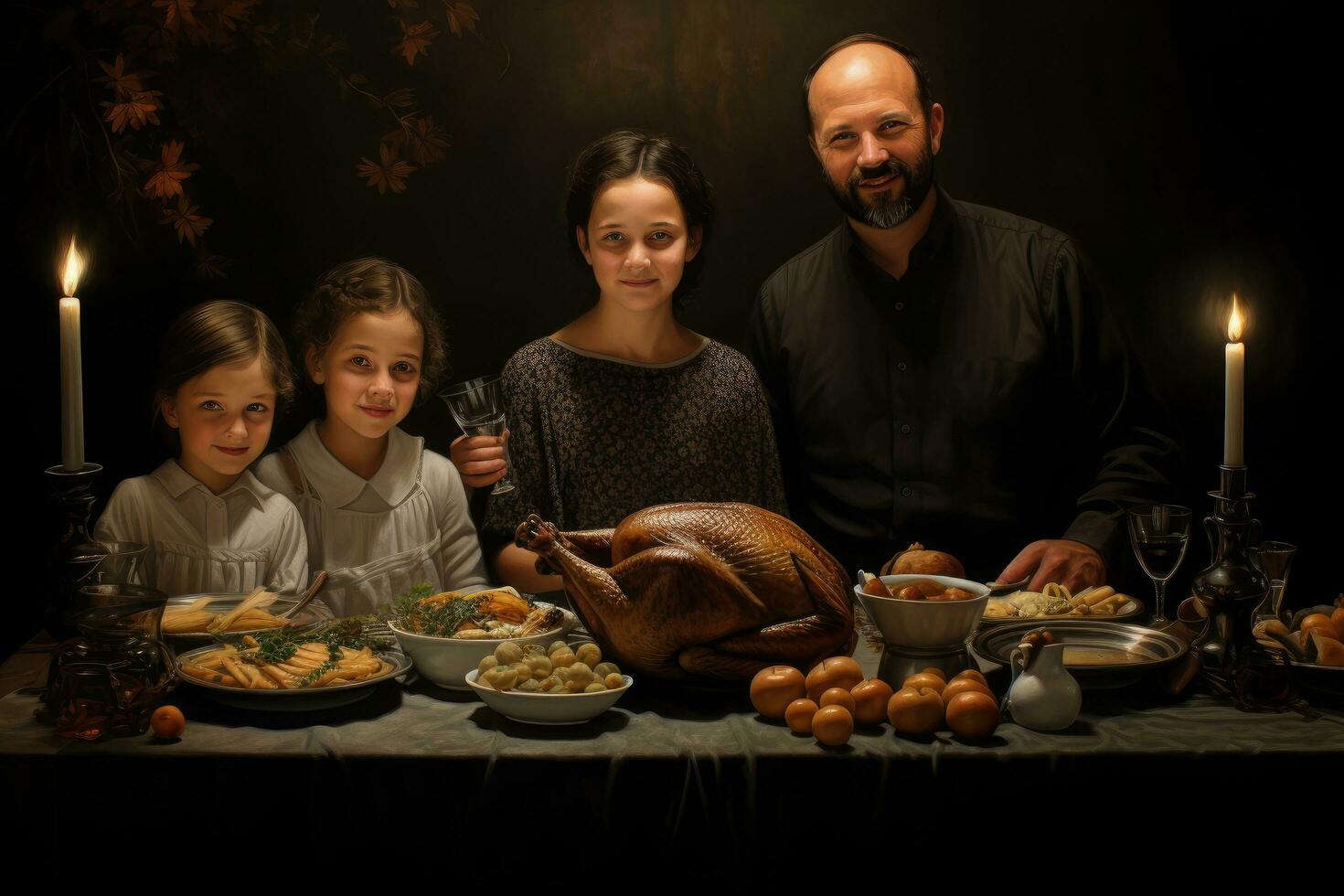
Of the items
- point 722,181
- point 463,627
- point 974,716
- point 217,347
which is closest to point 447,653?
point 463,627

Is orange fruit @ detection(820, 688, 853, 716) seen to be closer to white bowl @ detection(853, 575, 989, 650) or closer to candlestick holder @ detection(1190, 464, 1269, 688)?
white bowl @ detection(853, 575, 989, 650)

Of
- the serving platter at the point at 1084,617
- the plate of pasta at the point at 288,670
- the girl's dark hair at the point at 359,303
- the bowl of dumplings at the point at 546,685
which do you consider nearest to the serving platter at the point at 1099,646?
the serving platter at the point at 1084,617

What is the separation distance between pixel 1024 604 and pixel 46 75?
8.54ft

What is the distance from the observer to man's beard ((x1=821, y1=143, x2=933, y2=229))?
2990 millimetres

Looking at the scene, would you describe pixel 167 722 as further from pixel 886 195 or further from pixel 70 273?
pixel 886 195

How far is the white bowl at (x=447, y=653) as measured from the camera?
1.95 m

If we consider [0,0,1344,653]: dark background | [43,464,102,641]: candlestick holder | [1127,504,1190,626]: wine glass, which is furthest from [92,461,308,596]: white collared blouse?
[1127,504,1190,626]: wine glass

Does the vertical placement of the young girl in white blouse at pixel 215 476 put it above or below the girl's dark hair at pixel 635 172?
below

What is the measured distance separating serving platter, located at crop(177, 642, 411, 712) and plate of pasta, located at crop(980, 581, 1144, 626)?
1229 millimetres

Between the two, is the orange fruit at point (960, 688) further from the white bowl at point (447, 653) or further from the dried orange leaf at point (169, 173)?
the dried orange leaf at point (169, 173)

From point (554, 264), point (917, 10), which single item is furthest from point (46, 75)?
point (917, 10)

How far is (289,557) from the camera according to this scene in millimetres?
2580

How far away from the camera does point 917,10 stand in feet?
9.77

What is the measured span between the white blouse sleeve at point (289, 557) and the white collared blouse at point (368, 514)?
0.20 ft
